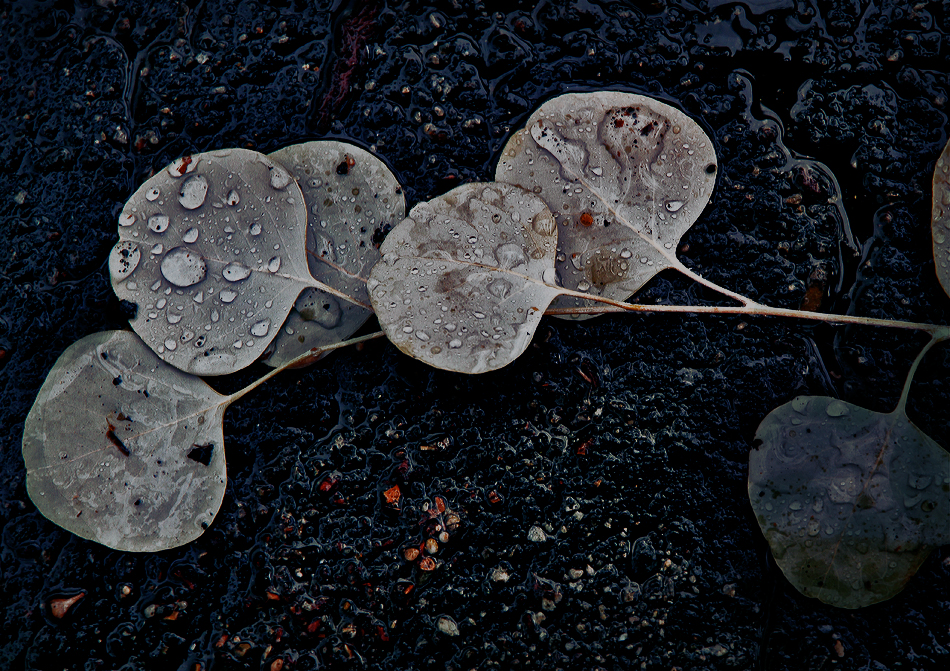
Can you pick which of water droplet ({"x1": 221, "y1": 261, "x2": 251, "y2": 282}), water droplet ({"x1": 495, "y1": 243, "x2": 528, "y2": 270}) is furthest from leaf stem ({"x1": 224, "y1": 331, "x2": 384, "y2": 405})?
water droplet ({"x1": 495, "y1": 243, "x2": 528, "y2": 270})

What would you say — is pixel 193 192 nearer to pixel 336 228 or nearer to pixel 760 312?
pixel 336 228

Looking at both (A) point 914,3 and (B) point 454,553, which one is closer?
(B) point 454,553

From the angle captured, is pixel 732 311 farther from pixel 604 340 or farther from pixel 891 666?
pixel 891 666

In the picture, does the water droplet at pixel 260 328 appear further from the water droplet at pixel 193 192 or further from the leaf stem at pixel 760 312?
the leaf stem at pixel 760 312

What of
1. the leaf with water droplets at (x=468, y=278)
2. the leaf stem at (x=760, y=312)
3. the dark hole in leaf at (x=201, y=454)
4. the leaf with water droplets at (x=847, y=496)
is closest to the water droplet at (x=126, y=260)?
the dark hole in leaf at (x=201, y=454)

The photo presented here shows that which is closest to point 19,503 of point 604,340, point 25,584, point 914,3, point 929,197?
point 25,584

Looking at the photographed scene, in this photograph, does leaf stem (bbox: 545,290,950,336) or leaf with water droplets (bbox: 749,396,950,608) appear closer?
leaf with water droplets (bbox: 749,396,950,608)

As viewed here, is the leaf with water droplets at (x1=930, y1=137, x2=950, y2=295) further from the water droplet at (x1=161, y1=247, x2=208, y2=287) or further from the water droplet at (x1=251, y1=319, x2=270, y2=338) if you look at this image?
the water droplet at (x1=161, y1=247, x2=208, y2=287)

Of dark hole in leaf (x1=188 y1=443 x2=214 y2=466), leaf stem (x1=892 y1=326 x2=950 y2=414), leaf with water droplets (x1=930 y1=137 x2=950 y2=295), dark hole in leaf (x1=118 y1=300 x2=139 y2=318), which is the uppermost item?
leaf with water droplets (x1=930 y1=137 x2=950 y2=295)
